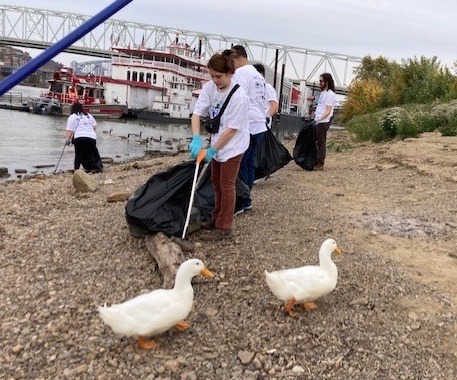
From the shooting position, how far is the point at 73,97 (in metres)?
48.2

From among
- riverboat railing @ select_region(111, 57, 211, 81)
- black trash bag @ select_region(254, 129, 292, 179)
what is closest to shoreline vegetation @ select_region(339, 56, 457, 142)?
black trash bag @ select_region(254, 129, 292, 179)

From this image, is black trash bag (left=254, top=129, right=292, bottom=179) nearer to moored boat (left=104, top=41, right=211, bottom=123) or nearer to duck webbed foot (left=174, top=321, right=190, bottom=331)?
duck webbed foot (left=174, top=321, right=190, bottom=331)

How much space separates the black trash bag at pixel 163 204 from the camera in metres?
4.84

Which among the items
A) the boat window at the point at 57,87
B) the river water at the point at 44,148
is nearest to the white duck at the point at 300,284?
the river water at the point at 44,148

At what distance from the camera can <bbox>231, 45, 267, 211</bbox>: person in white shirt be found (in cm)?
593

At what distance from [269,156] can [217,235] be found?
302 cm

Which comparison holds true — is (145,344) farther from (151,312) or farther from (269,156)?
(269,156)

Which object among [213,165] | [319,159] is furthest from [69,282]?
[319,159]

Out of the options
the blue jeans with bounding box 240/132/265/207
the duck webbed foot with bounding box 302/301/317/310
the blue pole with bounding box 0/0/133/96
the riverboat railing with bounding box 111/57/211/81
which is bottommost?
the duck webbed foot with bounding box 302/301/317/310

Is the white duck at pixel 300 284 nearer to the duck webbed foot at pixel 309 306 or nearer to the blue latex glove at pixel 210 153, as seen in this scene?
the duck webbed foot at pixel 309 306

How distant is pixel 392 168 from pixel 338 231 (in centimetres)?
487

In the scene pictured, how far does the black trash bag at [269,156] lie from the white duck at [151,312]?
450cm

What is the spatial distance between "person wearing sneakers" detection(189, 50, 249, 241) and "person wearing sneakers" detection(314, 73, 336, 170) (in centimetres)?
467

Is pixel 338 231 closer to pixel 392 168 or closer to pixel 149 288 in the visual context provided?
pixel 149 288
